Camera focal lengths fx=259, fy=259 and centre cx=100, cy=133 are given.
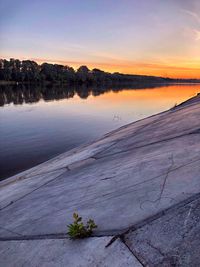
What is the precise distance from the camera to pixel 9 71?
13575 centimetres

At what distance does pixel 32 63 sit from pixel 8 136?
13142cm

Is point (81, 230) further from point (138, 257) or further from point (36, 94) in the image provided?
point (36, 94)

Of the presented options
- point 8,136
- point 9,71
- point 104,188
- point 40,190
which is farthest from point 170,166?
point 9,71

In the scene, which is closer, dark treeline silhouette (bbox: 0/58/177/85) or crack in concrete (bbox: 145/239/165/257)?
crack in concrete (bbox: 145/239/165/257)

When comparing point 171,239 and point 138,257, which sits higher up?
point 171,239

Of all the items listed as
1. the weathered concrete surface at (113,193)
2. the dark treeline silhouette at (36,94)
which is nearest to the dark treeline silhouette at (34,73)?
the dark treeline silhouette at (36,94)

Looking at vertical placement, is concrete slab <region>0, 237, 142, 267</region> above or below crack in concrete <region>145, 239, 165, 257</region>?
below

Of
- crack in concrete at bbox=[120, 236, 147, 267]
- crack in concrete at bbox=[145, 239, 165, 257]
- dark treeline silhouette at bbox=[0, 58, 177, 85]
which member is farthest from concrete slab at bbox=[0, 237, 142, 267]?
dark treeline silhouette at bbox=[0, 58, 177, 85]

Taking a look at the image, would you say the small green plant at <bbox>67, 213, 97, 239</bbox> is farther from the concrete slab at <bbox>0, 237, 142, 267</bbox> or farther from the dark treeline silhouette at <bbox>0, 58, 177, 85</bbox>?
the dark treeline silhouette at <bbox>0, 58, 177, 85</bbox>

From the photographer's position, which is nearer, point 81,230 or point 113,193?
point 81,230

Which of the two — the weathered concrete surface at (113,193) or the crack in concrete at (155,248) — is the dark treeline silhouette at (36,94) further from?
the crack in concrete at (155,248)

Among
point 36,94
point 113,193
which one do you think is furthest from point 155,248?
point 36,94

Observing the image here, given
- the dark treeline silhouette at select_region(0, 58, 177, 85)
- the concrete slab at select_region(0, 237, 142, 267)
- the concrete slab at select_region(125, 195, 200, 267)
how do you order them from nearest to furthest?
the concrete slab at select_region(125, 195, 200, 267), the concrete slab at select_region(0, 237, 142, 267), the dark treeline silhouette at select_region(0, 58, 177, 85)

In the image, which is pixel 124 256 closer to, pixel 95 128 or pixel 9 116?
pixel 95 128
